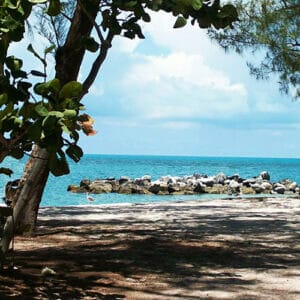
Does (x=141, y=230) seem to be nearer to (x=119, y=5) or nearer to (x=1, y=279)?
(x=1, y=279)

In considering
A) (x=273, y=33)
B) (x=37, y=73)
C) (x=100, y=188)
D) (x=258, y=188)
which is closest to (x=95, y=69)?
(x=37, y=73)

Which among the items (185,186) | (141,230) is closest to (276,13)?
(141,230)

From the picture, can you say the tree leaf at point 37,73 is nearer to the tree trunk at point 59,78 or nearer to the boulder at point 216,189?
the tree trunk at point 59,78

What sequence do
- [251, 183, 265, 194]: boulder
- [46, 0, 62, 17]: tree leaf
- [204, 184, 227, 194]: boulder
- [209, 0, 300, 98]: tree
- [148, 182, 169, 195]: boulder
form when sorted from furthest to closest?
[251, 183, 265, 194]: boulder < [204, 184, 227, 194]: boulder < [148, 182, 169, 195]: boulder < [209, 0, 300, 98]: tree < [46, 0, 62, 17]: tree leaf

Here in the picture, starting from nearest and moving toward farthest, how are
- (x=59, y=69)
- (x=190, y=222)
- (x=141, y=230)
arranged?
(x=59, y=69)
(x=141, y=230)
(x=190, y=222)

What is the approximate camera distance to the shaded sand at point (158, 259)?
3.96 m

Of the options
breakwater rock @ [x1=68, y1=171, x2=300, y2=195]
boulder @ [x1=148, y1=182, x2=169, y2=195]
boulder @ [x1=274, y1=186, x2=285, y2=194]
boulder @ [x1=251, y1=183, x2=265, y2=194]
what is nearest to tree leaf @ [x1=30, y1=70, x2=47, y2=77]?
breakwater rock @ [x1=68, y1=171, x2=300, y2=195]

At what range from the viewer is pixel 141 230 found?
23.5 ft

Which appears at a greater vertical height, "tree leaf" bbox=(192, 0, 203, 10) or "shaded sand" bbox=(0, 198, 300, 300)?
"tree leaf" bbox=(192, 0, 203, 10)

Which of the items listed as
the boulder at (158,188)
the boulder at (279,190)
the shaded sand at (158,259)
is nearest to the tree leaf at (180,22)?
the shaded sand at (158,259)

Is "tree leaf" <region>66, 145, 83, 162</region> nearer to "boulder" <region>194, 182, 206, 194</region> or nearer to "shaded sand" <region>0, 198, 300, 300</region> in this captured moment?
"shaded sand" <region>0, 198, 300, 300</region>

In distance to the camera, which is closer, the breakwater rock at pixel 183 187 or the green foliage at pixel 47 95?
the green foliage at pixel 47 95

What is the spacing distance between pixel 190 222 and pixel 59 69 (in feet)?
11.6

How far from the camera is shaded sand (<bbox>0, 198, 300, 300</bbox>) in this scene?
13.0 ft
